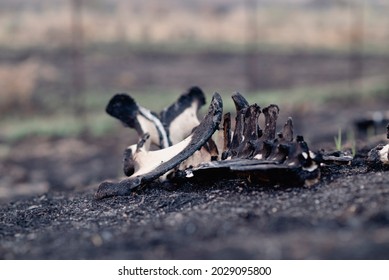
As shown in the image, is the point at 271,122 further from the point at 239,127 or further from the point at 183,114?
the point at 183,114

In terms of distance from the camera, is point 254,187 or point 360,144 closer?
point 254,187

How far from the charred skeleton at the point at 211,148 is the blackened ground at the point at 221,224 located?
0.24 feet

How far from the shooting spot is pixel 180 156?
3.62m

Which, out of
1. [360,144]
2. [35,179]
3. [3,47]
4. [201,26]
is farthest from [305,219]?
[201,26]

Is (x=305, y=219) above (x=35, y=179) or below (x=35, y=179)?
above

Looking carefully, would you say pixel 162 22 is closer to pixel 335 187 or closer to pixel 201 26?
pixel 201 26

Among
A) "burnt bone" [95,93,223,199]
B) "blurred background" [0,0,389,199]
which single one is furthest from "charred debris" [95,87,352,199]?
"blurred background" [0,0,389,199]

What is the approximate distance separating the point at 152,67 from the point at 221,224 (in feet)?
43.8

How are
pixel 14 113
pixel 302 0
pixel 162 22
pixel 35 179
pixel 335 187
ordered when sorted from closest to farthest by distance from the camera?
pixel 335 187, pixel 35 179, pixel 14 113, pixel 162 22, pixel 302 0

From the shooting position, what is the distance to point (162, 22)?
20.5 meters

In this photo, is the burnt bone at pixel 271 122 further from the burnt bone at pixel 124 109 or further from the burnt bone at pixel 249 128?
the burnt bone at pixel 124 109

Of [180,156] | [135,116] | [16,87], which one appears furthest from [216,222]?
[16,87]

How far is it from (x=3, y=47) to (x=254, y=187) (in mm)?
14280

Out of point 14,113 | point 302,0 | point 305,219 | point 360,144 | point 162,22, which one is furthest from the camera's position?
point 302,0
